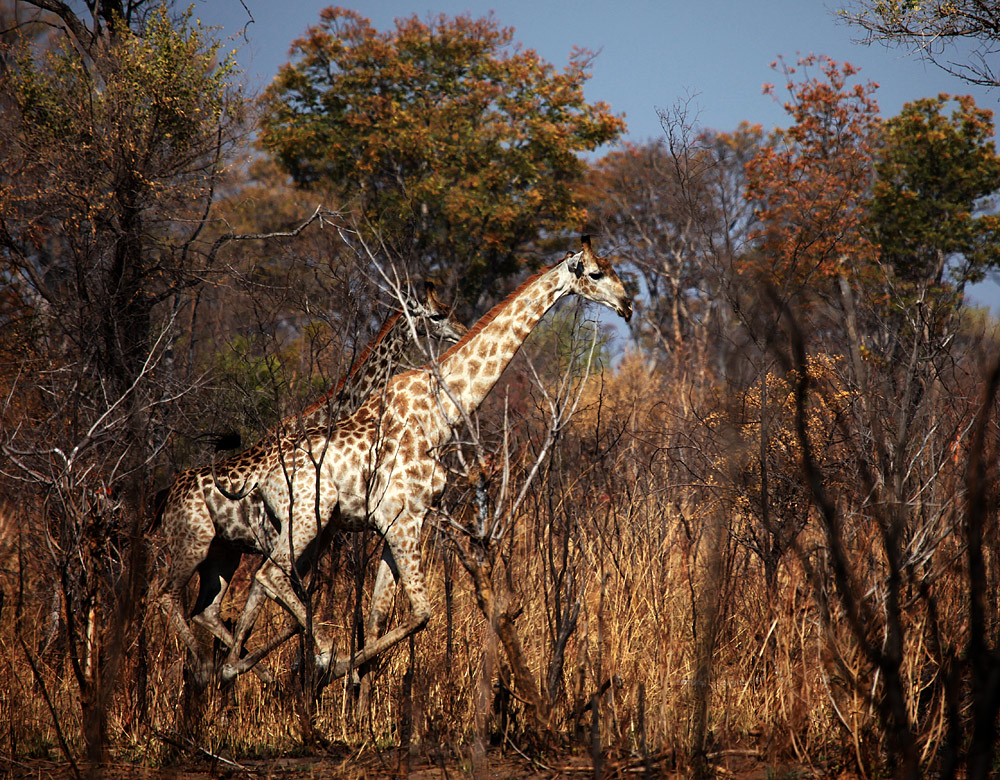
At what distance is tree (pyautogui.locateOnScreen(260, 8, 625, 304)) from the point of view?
19.2 metres

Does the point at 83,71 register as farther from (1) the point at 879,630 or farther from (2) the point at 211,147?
(1) the point at 879,630

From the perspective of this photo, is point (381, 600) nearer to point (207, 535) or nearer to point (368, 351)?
point (207, 535)

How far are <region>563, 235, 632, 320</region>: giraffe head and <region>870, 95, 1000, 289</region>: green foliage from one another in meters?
14.9

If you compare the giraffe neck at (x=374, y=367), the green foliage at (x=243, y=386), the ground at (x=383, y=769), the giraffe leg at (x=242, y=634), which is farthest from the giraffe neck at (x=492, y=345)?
the green foliage at (x=243, y=386)

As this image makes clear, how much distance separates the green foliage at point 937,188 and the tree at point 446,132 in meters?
5.99

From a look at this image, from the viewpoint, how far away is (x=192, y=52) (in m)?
9.65

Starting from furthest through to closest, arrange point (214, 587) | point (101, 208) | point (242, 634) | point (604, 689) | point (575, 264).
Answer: point (101, 208) < point (575, 264) < point (214, 587) < point (242, 634) < point (604, 689)

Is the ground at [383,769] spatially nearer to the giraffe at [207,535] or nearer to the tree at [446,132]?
the giraffe at [207,535]

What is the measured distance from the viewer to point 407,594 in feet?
15.6

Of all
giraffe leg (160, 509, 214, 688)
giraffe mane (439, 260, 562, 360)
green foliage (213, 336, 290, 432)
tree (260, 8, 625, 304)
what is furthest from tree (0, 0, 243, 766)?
tree (260, 8, 625, 304)

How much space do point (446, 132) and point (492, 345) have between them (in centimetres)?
1490

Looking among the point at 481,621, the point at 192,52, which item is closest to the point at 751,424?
the point at 481,621

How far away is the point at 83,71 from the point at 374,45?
11478 millimetres

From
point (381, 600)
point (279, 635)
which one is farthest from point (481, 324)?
point (279, 635)
